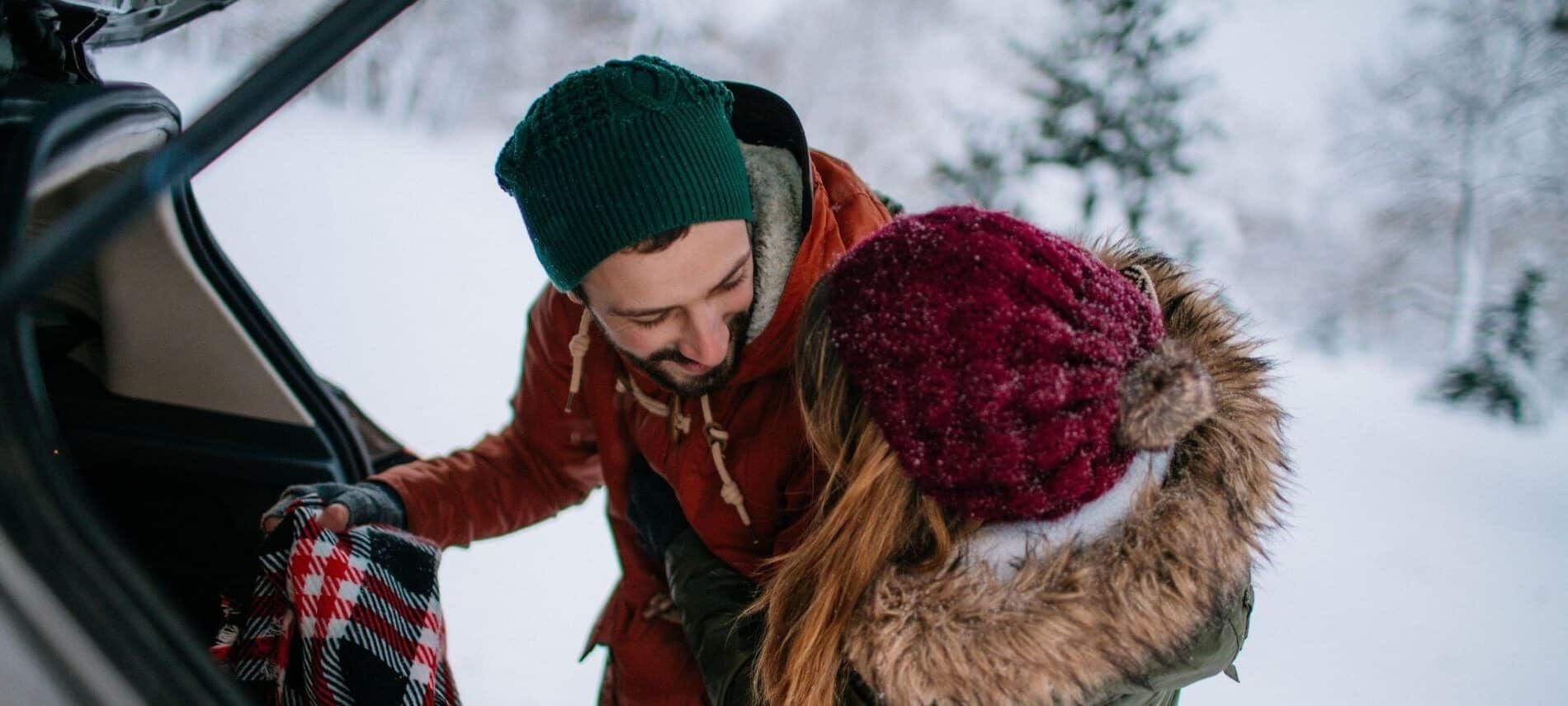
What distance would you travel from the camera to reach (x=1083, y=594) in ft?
2.64

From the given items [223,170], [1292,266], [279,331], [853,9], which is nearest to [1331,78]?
[1292,266]

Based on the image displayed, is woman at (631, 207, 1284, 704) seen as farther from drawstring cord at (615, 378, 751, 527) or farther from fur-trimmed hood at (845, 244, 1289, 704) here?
drawstring cord at (615, 378, 751, 527)

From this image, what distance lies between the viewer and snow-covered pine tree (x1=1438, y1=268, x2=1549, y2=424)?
4.09m

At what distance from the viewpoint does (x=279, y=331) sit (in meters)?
1.72

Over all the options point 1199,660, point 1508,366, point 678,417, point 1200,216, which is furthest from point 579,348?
point 1200,216

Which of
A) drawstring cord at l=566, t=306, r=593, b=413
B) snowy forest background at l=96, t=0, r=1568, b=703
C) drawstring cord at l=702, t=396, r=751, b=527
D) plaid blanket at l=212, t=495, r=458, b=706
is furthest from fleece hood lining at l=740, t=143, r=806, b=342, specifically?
snowy forest background at l=96, t=0, r=1568, b=703

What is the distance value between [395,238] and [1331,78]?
6.02 meters

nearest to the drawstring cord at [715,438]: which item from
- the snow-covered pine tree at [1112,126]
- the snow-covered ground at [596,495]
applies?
the snow-covered ground at [596,495]

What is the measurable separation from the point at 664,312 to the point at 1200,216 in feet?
17.2

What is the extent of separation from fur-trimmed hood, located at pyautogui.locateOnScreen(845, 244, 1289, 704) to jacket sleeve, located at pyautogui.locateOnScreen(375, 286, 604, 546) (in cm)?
82

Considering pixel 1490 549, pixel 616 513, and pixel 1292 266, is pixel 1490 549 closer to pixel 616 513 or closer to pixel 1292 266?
pixel 1292 266

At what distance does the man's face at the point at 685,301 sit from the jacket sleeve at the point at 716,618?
27cm

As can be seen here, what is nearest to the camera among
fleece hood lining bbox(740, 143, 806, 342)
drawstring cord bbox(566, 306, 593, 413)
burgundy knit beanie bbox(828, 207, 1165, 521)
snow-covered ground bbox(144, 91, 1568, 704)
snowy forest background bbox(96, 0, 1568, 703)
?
burgundy knit beanie bbox(828, 207, 1165, 521)

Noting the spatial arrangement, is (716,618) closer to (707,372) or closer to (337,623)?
(707,372)
